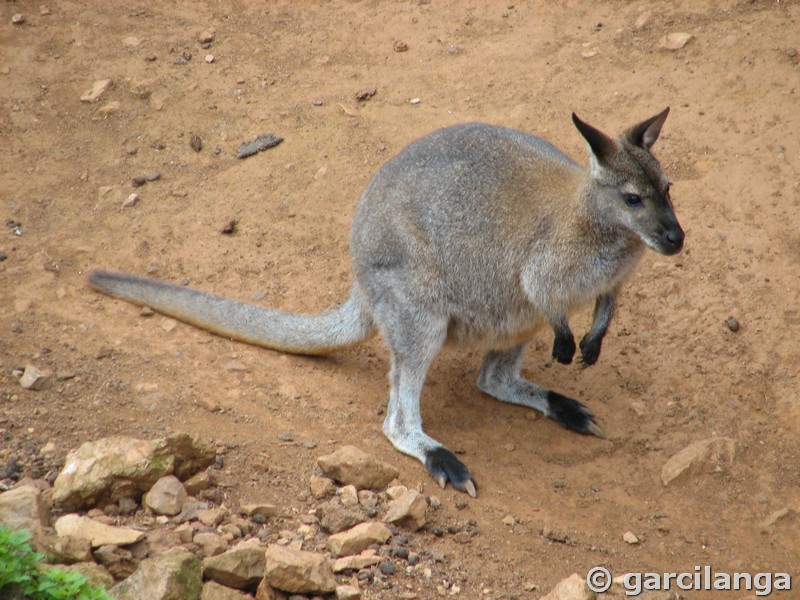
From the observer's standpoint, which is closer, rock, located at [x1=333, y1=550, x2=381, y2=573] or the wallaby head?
rock, located at [x1=333, y1=550, x2=381, y2=573]

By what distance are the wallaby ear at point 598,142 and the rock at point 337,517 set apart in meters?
2.37

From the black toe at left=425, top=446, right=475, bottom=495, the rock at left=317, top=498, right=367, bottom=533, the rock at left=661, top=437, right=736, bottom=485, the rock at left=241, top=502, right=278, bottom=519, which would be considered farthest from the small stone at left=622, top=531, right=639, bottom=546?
the rock at left=241, top=502, right=278, bottom=519

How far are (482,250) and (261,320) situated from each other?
1.59 meters

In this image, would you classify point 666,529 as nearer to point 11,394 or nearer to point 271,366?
point 271,366

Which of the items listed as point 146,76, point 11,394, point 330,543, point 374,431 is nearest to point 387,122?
point 146,76

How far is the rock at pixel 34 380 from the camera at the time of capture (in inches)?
208

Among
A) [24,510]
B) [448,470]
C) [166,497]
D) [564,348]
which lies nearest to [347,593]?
[166,497]

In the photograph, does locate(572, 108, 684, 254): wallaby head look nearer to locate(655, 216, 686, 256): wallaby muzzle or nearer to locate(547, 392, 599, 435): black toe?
locate(655, 216, 686, 256): wallaby muzzle

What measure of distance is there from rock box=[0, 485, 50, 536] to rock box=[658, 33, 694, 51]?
6.44 metres

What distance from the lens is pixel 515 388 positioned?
641cm

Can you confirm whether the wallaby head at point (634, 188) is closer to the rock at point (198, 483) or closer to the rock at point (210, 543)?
the rock at point (198, 483)

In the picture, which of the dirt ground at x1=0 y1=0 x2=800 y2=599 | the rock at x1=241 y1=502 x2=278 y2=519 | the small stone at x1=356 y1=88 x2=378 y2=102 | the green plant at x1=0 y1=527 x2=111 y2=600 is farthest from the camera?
the small stone at x1=356 y1=88 x2=378 y2=102

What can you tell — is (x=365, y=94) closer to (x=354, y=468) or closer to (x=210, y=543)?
(x=354, y=468)

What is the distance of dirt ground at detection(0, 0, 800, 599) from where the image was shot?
524cm
